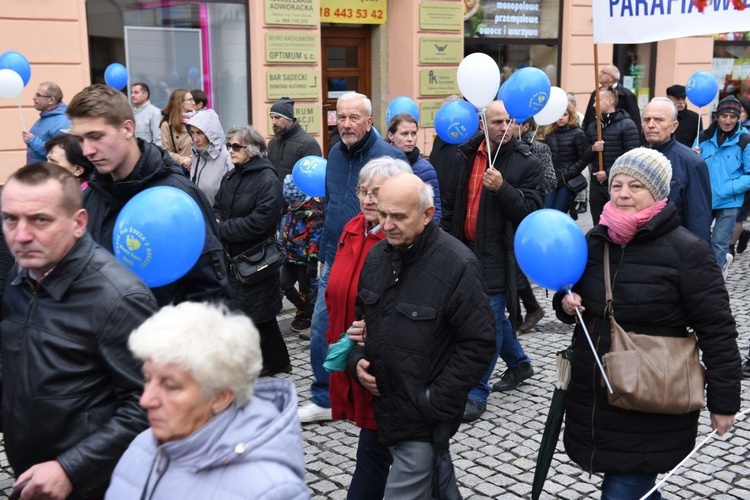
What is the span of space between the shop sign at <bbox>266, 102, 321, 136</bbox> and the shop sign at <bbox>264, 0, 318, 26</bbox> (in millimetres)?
1085

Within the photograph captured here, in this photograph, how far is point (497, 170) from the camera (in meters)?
5.40

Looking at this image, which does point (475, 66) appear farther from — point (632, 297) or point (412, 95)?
point (412, 95)

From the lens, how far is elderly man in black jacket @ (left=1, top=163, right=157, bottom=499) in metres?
2.52

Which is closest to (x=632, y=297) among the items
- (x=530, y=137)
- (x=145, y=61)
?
(x=530, y=137)

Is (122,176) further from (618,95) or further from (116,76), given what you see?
(618,95)

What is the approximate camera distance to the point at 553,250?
3.57m

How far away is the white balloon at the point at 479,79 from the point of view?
614 cm

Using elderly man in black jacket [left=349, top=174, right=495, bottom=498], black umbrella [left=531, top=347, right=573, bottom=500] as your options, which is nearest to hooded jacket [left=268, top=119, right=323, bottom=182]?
elderly man in black jacket [left=349, top=174, right=495, bottom=498]

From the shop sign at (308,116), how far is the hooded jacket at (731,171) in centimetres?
540

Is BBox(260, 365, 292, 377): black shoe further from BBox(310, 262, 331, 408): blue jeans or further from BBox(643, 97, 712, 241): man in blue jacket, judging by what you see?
BBox(643, 97, 712, 241): man in blue jacket

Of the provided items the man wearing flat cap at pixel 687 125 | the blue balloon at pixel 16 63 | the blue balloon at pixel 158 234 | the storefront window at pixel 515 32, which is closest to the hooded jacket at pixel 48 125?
the blue balloon at pixel 16 63

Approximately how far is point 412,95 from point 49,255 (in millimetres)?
11031

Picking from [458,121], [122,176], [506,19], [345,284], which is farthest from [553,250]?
[506,19]

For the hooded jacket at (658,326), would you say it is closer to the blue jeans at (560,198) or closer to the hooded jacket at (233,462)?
the hooded jacket at (233,462)
